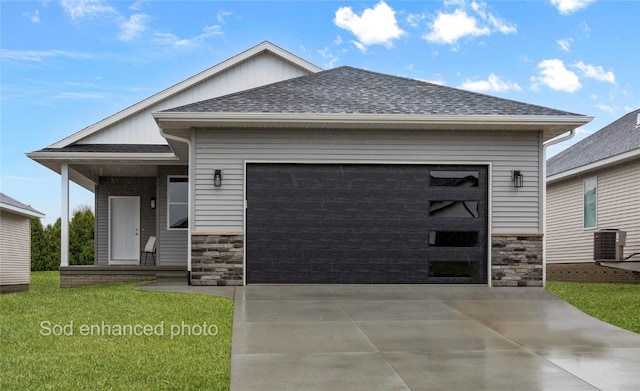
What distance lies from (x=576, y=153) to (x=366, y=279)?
451 inches

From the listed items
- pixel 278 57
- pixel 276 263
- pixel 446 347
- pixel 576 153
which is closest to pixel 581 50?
pixel 576 153

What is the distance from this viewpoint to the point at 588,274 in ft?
62.0

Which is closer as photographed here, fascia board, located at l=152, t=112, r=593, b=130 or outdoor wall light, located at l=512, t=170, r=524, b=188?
fascia board, located at l=152, t=112, r=593, b=130

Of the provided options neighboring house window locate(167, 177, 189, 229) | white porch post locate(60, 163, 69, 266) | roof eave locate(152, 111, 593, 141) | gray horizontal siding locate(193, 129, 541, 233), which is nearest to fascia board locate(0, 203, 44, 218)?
white porch post locate(60, 163, 69, 266)

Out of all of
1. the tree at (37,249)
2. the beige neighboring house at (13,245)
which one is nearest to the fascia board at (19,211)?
the beige neighboring house at (13,245)

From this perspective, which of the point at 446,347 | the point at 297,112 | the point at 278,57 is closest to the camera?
the point at 446,347

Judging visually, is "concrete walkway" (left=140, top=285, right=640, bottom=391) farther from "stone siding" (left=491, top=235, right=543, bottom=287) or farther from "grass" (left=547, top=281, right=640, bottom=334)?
"stone siding" (left=491, top=235, right=543, bottom=287)

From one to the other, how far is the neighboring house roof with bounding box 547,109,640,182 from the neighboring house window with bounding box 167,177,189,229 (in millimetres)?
10644

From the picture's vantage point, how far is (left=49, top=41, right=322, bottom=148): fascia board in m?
17.1

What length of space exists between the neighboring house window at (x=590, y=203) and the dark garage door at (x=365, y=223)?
7.36 m

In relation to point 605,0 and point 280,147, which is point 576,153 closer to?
point 605,0

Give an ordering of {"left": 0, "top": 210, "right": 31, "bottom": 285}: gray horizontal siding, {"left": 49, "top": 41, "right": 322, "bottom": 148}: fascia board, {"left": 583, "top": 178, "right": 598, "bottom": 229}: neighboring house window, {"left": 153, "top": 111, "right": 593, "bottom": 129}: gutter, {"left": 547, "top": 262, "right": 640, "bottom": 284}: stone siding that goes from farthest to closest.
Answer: {"left": 0, "top": 210, "right": 31, "bottom": 285}: gray horizontal siding → {"left": 583, "top": 178, "right": 598, "bottom": 229}: neighboring house window → {"left": 547, "top": 262, "right": 640, "bottom": 284}: stone siding → {"left": 49, "top": 41, "right": 322, "bottom": 148}: fascia board → {"left": 153, "top": 111, "right": 593, "bottom": 129}: gutter

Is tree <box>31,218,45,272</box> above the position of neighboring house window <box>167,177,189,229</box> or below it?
below

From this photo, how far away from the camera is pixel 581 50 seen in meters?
16.1
